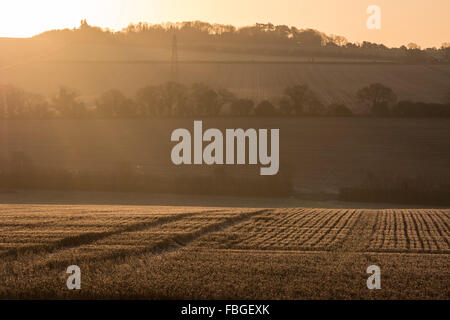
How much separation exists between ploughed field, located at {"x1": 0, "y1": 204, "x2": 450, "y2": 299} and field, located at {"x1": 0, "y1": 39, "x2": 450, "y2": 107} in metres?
52.1

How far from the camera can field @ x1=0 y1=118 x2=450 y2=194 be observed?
6238cm

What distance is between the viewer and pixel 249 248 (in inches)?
931

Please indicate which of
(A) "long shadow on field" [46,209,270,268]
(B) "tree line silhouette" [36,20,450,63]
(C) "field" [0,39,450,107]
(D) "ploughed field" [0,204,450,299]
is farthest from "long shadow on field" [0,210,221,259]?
(B) "tree line silhouette" [36,20,450,63]

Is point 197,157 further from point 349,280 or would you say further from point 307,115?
point 349,280

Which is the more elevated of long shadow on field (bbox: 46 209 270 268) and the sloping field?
the sloping field

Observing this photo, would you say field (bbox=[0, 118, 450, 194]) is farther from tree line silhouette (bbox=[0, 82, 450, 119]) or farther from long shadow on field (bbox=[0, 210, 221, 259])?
long shadow on field (bbox=[0, 210, 221, 259])

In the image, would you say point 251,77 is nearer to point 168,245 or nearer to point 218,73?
point 218,73

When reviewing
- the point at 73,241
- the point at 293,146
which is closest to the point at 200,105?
the point at 293,146

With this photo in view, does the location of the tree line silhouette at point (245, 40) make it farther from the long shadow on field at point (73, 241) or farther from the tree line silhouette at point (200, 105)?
the long shadow on field at point (73, 241)

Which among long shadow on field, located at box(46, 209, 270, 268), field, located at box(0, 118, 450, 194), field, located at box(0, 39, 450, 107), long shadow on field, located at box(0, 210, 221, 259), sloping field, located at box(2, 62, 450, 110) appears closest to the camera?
long shadow on field, located at box(46, 209, 270, 268)

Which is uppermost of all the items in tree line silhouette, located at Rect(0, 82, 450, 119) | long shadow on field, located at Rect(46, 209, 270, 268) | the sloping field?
the sloping field

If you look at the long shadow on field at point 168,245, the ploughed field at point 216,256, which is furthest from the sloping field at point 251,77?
the long shadow on field at point 168,245

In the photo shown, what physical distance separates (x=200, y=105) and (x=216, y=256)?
190ft

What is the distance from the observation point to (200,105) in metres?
78.1
